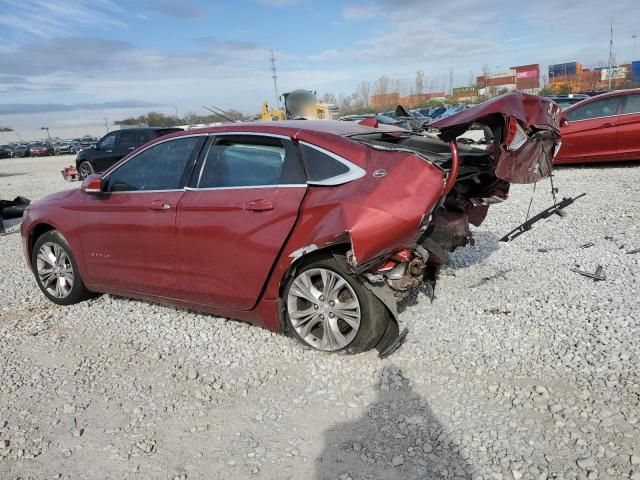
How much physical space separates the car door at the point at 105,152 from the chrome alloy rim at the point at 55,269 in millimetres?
12936

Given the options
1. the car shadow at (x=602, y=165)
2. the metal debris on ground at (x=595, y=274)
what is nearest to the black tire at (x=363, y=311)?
the metal debris on ground at (x=595, y=274)

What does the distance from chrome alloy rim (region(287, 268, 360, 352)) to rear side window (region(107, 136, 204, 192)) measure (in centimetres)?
138

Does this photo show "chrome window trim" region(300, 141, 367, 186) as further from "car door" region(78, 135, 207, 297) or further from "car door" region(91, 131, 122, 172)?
"car door" region(91, 131, 122, 172)

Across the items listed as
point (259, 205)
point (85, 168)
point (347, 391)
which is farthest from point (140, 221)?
point (85, 168)

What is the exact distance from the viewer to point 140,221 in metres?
4.52

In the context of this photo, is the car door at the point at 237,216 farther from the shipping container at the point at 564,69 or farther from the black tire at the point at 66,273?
the shipping container at the point at 564,69

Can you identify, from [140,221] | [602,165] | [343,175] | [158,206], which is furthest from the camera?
[602,165]

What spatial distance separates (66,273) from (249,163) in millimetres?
2528

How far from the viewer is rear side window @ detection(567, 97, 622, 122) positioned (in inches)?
411

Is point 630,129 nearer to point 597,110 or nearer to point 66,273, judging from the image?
point 597,110

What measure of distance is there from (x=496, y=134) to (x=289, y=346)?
2.20 meters

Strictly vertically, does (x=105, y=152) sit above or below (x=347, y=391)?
above

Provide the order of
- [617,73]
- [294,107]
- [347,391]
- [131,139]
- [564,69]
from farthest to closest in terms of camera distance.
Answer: [564,69], [617,73], [294,107], [131,139], [347,391]

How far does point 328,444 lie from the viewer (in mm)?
2969
